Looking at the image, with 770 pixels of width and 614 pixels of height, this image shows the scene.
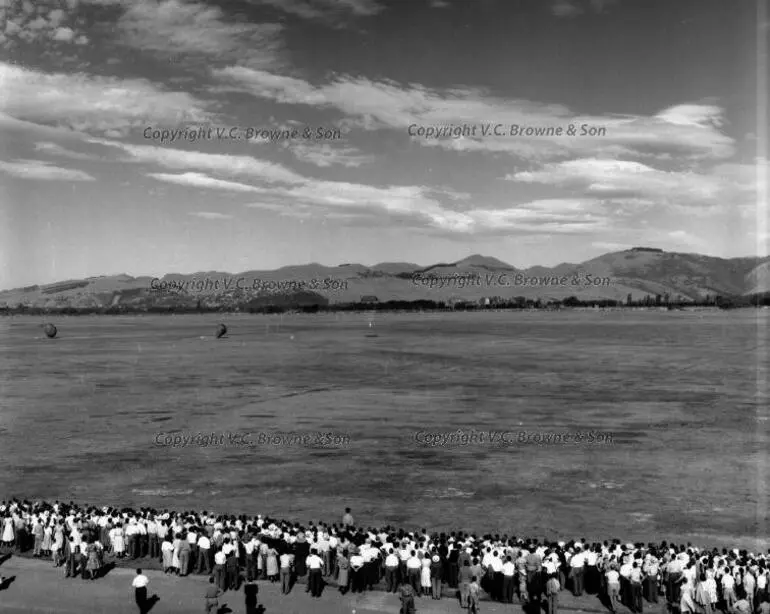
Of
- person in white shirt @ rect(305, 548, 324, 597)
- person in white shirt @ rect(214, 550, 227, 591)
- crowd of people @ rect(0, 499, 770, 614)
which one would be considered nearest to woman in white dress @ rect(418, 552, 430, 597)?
crowd of people @ rect(0, 499, 770, 614)

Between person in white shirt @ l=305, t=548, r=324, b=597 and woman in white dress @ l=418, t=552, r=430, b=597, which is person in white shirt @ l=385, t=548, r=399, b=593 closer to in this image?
woman in white dress @ l=418, t=552, r=430, b=597

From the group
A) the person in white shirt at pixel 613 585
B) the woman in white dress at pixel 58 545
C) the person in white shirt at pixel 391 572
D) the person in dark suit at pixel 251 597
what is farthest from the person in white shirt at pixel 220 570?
the person in white shirt at pixel 613 585

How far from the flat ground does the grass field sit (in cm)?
771

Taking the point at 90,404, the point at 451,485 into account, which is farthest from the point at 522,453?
the point at 90,404

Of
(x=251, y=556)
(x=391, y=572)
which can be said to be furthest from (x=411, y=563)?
(x=251, y=556)

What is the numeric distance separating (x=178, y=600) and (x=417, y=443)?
82.7 feet

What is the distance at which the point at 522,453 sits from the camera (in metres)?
42.8

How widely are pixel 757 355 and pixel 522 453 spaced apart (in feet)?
249

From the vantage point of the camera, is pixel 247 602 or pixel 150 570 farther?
pixel 150 570

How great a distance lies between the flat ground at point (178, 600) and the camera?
20.4 metres

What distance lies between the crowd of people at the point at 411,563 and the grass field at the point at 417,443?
592cm

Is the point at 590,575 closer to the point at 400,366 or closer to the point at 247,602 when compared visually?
the point at 247,602

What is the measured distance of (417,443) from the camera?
45000mm

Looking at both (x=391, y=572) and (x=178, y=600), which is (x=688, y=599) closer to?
(x=391, y=572)
